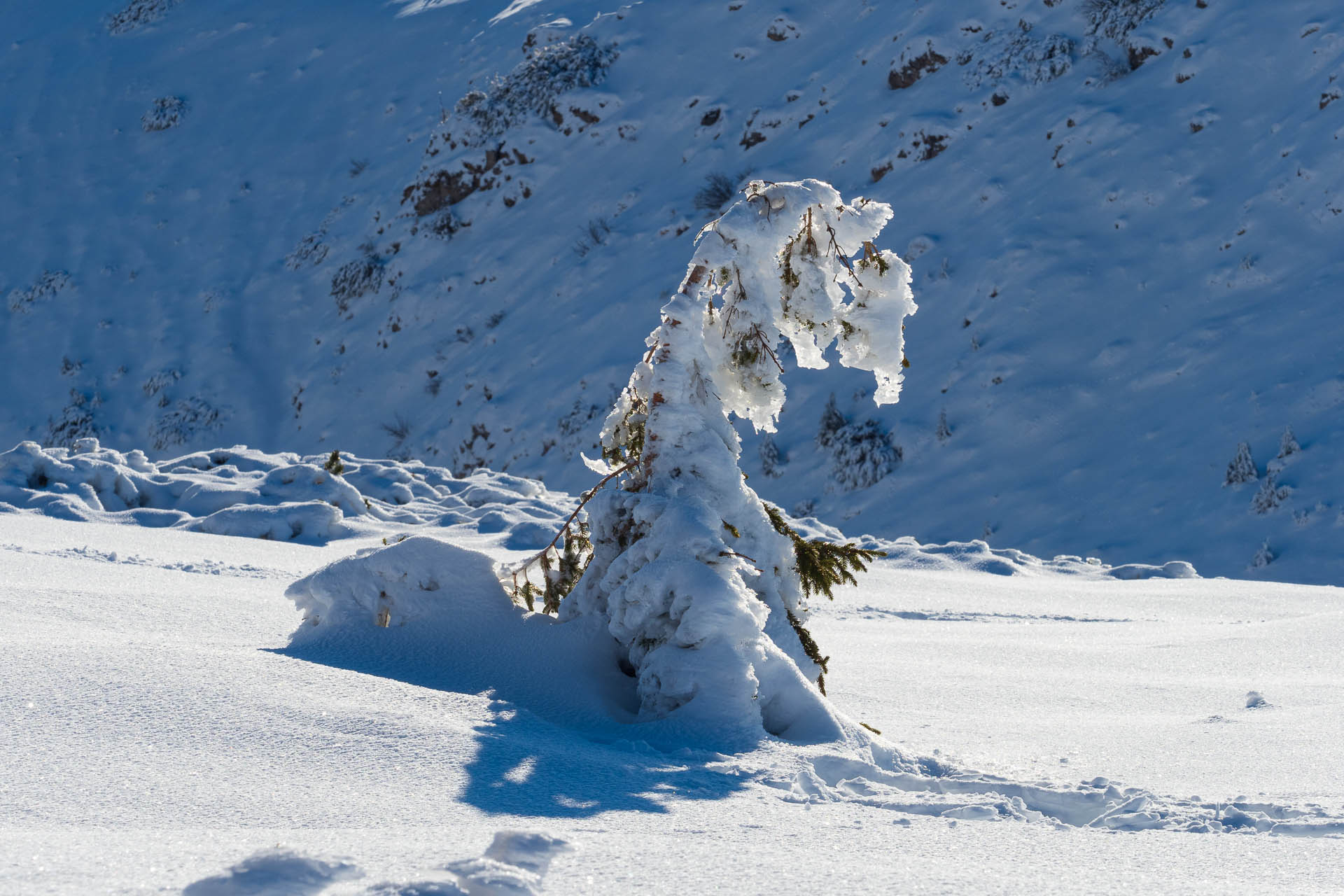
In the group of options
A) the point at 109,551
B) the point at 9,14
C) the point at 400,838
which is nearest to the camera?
the point at 400,838

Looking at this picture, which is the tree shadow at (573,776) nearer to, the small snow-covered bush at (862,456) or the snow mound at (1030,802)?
the snow mound at (1030,802)

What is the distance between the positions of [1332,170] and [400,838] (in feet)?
45.5

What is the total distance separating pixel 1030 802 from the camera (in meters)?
2.46

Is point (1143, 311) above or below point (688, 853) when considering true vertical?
above

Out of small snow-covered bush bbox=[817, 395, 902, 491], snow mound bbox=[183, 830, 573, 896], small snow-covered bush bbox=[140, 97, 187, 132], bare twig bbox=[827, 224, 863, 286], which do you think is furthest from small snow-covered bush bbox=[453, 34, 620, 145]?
snow mound bbox=[183, 830, 573, 896]

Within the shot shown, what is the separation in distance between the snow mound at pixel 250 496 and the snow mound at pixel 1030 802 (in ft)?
16.8

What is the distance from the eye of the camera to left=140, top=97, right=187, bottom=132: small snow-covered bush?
25.5 meters

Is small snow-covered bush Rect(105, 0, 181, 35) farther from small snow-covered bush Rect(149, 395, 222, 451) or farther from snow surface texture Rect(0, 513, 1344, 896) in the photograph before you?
snow surface texture Rect(0, 513, 1344, 896)

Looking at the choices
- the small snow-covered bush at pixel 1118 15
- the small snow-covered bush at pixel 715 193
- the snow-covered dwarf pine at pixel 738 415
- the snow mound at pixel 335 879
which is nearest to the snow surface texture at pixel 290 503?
the snow-covered dwarf pine at pixel 738 415

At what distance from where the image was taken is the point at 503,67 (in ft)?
74.3

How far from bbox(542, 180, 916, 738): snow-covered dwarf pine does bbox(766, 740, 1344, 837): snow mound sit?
15.3 inches

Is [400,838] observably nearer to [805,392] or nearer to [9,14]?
[805,392]

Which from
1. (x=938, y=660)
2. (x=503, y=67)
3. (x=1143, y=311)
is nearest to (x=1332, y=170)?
(x=1143, y=311)

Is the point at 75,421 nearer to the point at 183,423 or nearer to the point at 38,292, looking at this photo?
the point at 183,423
